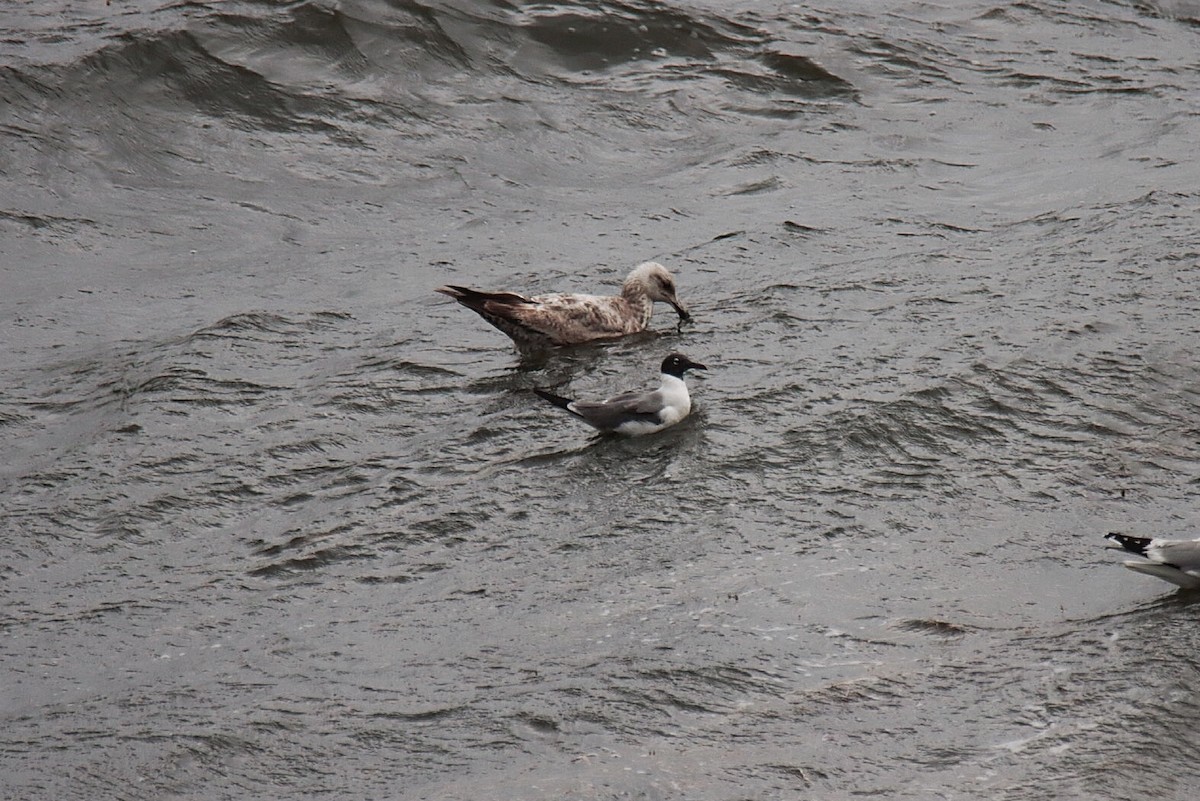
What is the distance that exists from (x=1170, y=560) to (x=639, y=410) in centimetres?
332

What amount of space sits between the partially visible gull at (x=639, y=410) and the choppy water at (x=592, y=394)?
196 millimetres

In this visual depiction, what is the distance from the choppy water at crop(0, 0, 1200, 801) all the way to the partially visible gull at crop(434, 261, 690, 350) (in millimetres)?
222

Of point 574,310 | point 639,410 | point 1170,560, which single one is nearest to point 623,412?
point 639,410

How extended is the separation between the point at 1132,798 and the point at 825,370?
4620 millimetres

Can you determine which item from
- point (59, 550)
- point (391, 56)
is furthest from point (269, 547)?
point (391, 56)

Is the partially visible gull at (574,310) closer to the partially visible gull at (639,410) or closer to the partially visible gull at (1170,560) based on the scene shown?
the partially visible gull at (639,410)

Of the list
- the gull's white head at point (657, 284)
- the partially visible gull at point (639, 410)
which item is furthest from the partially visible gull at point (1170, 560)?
the gull's white head at point (657, 284)

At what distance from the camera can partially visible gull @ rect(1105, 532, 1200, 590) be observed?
700 cm

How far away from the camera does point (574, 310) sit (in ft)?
36.4

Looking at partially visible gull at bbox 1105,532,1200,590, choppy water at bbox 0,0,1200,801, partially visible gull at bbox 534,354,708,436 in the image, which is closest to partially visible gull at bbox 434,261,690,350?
choppy water at bbox 0,0,1200,801

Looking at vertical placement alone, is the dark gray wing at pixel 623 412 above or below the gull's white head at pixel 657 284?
below

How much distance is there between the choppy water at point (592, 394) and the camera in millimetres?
6176

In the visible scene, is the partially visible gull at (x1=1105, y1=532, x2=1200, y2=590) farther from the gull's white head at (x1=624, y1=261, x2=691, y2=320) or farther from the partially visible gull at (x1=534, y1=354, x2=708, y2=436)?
the gull's white head at (x1=624, y1=261, x2=691, y2=320)

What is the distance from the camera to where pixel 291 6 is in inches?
625
